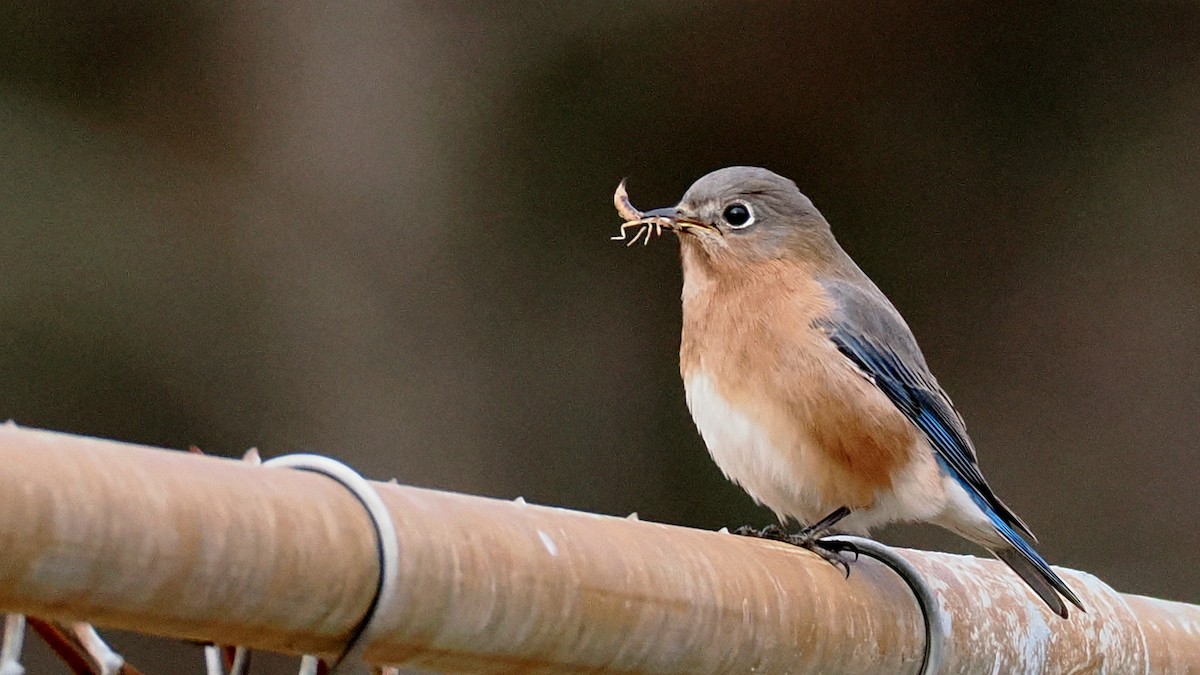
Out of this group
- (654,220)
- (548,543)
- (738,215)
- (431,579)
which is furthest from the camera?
(738,215)

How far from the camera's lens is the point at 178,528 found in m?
0.94

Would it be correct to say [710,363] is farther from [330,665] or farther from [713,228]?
[330,665]

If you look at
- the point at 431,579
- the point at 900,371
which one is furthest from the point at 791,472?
the point at 431,579

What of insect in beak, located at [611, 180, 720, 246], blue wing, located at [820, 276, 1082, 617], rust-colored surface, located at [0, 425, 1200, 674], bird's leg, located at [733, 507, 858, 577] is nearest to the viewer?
rust-colored surface, located at [0, 425, 1200, 674]

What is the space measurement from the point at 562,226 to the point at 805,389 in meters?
3.24

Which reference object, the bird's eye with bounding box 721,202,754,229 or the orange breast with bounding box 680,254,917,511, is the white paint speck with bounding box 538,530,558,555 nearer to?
the orange breast with bounding box 680,254,917,511

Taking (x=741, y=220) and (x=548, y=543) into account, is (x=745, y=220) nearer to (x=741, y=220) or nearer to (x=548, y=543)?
(x=741, y=220)

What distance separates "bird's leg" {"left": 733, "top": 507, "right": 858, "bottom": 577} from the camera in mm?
1681

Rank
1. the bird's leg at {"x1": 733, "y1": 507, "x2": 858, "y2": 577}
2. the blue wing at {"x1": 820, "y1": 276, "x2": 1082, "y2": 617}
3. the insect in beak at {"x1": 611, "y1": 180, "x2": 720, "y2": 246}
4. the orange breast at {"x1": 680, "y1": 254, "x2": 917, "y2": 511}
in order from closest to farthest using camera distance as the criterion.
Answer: the bird's leg at {"x1": 733, "y1": 507, "x2": 858, "y2": 577}
the orange breast at {"x1": 680, "y1": 254, "x2": 917, "y2": 511}
the blue wing at {"x1": 820, "y1": 276, "x2": 1082, "y2": 617}
the insect in beak at {"x1": 611, "y1": 180, "x2": 720, "y2": 246}

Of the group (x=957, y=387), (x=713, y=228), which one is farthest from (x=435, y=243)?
(x=713, y=228)

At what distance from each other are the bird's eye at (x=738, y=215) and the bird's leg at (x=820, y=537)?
0.55 metres

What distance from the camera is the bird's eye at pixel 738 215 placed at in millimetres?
2783

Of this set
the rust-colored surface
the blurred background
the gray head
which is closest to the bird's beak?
the gray head

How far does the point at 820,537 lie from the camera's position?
2.02 m
